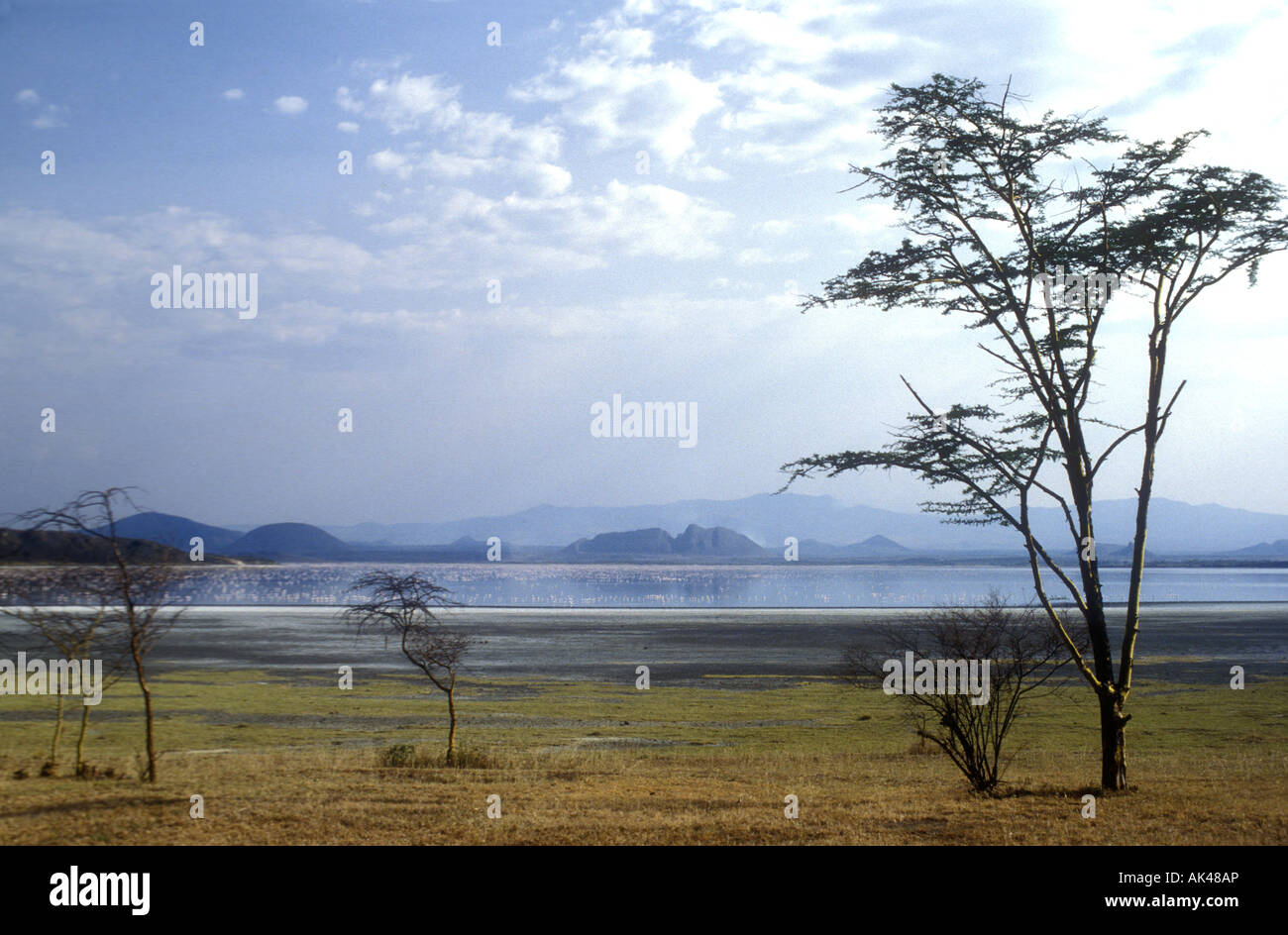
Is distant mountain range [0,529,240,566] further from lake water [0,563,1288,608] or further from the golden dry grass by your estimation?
lake water [0,563,1288,608]

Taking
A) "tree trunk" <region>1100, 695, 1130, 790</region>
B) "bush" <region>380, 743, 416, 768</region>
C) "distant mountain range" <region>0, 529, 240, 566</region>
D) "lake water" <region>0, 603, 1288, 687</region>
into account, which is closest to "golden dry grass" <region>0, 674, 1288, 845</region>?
"bush" <region>380, 743, 416, 768</region>

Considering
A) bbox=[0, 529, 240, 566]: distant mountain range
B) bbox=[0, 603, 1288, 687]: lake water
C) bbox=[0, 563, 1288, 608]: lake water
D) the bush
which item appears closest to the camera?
bbox=[0, 529, 240, 566]: distant mountain range

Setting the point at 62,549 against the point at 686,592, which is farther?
the point at 686,592

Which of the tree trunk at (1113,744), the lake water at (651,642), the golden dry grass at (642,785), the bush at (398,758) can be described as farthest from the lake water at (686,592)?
the bush at (398,758)

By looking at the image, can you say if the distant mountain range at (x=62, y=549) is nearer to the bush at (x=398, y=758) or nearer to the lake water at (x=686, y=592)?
the bush at (x=398, y=758)

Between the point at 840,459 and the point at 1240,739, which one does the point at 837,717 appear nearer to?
the point at 1240,739

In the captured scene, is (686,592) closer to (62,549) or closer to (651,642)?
(651,642)

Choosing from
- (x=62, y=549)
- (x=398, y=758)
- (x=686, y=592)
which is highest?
(x=62, y=549)

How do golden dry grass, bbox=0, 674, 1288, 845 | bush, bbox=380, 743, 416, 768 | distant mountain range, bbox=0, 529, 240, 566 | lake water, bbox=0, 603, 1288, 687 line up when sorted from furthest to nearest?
lake water, bbox=0, 603, 1288, 687, bush, bbox=380, 743, 416, 768, distant mountain range, bbox=0, 529, 240, 566, golden dry grass, bbox=0, 674, 1288, 845

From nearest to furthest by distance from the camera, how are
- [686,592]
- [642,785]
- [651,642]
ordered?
[642,785]
[651,642]
[686,592]

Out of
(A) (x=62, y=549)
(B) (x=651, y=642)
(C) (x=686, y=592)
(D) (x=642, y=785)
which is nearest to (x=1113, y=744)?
(D) (x=642, y=785)

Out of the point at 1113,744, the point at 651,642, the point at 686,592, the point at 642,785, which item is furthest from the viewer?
the point at 686,592

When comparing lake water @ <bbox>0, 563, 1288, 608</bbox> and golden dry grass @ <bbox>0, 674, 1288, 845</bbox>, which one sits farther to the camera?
lake water @ <bbox>0, 563, 1288, 608</bbox>
